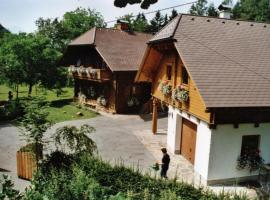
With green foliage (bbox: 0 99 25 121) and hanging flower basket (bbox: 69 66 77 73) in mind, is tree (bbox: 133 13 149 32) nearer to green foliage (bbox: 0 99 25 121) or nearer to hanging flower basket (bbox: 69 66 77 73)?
hanging flower basket (bbox: 69 66 77 73)

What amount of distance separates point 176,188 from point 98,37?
880 inches

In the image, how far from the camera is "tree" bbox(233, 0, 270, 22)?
70062 millimetres

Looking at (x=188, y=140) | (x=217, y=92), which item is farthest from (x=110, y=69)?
(x=217, y=92)

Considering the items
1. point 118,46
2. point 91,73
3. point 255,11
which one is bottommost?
point 91,73

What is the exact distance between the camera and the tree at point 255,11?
7006cm

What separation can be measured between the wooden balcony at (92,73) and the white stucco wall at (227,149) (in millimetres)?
15385

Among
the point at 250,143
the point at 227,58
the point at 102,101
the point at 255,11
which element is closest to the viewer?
the point at 250,143

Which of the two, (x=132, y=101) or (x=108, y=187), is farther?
(x=132, y=101)

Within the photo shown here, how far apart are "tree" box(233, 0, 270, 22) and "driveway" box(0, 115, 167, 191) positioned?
55.3 meters

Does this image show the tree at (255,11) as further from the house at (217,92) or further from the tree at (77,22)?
the house at (217,92)

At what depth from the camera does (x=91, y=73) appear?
28.1 meters

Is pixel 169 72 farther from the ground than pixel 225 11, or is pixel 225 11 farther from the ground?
pixel 225 11

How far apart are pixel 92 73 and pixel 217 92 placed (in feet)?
54.5

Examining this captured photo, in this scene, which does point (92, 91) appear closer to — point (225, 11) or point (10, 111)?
point (10, 111)
